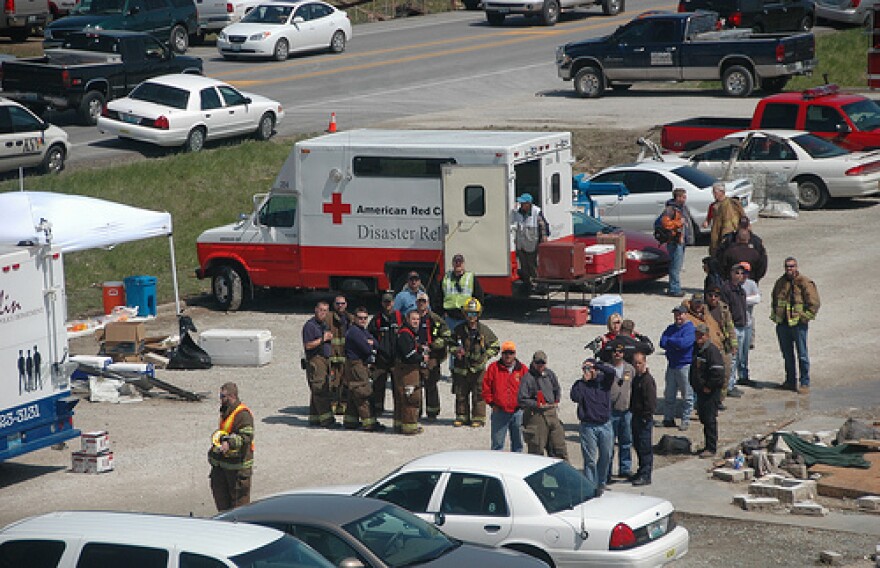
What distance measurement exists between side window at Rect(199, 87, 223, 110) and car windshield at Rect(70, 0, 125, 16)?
34.5 ft

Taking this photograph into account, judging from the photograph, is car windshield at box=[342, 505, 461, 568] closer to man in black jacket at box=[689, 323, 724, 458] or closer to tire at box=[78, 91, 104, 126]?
man in black jacket at box=[689, 323, 724, 458]

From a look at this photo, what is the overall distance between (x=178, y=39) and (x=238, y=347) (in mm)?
26192

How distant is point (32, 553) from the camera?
10148 mm

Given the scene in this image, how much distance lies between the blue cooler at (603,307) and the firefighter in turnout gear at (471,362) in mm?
4808

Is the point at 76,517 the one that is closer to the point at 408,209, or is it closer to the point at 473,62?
the point at 408,209

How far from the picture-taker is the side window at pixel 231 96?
3388 centimetres

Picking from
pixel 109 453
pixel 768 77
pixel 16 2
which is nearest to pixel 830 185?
pixel 768 77

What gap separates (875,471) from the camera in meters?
15.6

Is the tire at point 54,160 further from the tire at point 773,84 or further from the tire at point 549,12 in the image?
the tire at point 549,12

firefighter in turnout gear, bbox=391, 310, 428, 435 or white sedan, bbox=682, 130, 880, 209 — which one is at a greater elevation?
white sedan, bbox=682, 130, 880, 209

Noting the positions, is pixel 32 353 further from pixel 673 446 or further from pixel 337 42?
pixel 337 42

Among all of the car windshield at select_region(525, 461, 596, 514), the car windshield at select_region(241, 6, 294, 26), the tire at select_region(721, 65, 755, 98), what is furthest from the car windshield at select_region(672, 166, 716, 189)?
the car windshield at select_region(241, 6, 294, 26)

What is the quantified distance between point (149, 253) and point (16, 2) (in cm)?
2165

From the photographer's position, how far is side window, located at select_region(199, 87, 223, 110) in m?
33.5
